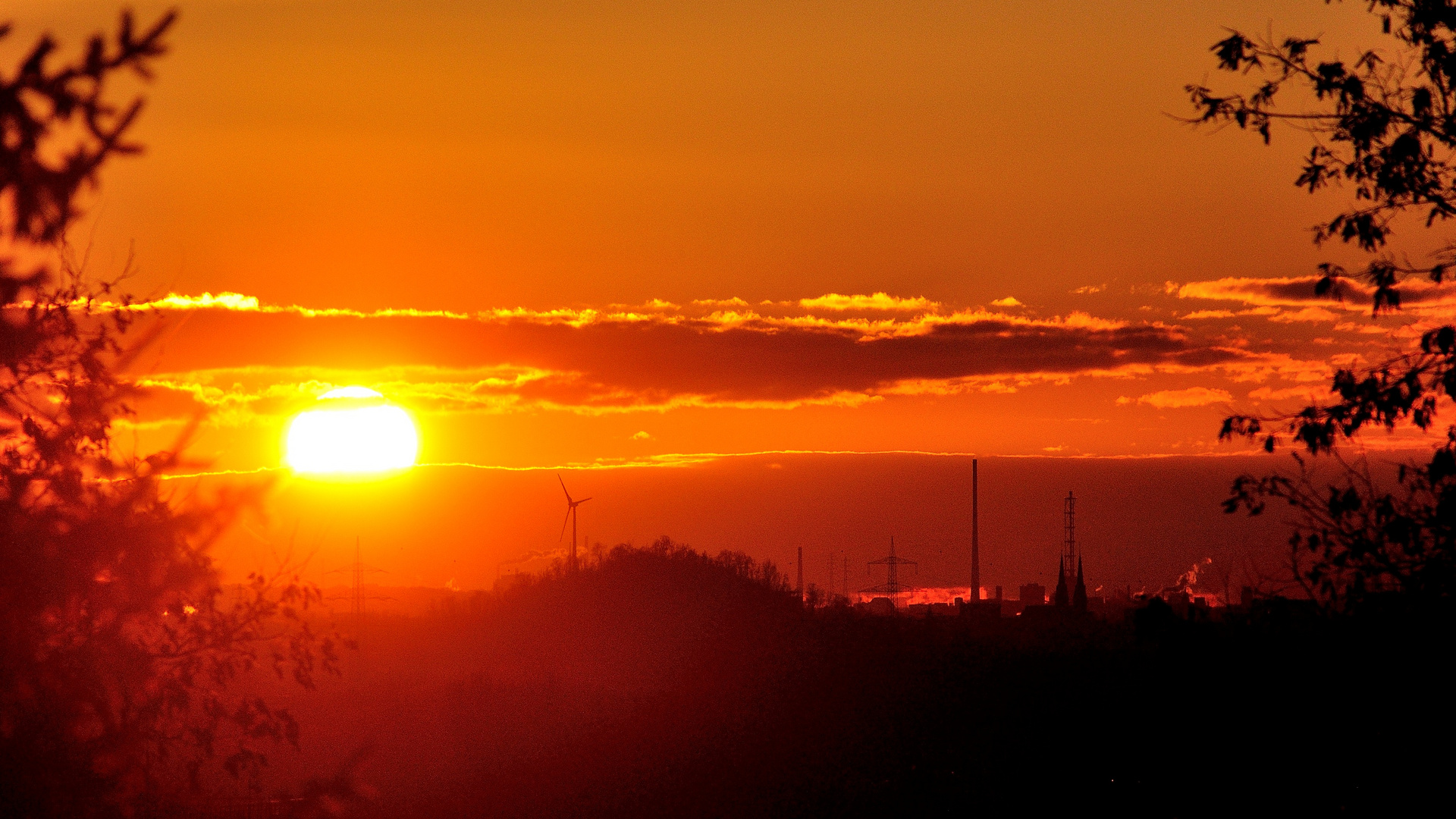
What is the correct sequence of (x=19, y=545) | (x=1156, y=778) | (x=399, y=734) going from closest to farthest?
(x=19, y=545)
(x=1156, y=778)
(x=399, y=734)

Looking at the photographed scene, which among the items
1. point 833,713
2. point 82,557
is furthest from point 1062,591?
point 82,557

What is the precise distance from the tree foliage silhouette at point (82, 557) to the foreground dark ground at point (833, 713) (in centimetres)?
184

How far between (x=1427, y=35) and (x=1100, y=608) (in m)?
135

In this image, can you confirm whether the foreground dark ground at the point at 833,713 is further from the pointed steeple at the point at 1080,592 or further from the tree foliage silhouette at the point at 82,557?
the pointed steeple at the point at 1080,592

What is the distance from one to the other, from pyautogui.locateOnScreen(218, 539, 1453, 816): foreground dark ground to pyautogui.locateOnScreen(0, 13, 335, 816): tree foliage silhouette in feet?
6.03

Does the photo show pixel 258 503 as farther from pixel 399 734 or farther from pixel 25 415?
pixel 399 734

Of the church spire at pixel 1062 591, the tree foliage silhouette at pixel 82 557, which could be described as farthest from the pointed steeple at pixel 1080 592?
the tree foliage silhouette at pixel 82 557

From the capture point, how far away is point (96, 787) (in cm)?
1249

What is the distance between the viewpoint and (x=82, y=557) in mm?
12938

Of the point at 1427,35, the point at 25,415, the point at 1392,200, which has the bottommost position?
the point at 25,415

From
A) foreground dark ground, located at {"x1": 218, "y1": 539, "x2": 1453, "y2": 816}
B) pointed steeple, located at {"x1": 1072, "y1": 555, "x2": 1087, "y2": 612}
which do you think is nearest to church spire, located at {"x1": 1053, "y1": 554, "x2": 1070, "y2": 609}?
pointed steeple, located at {"x1": 1072, "y1": 555, "x2": 1087, "y2": 612}

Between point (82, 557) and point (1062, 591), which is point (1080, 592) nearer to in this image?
point (1062, 591)

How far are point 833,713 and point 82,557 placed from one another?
62986mm

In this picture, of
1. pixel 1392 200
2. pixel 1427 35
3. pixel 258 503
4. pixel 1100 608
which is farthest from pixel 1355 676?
pixel 1100 608
